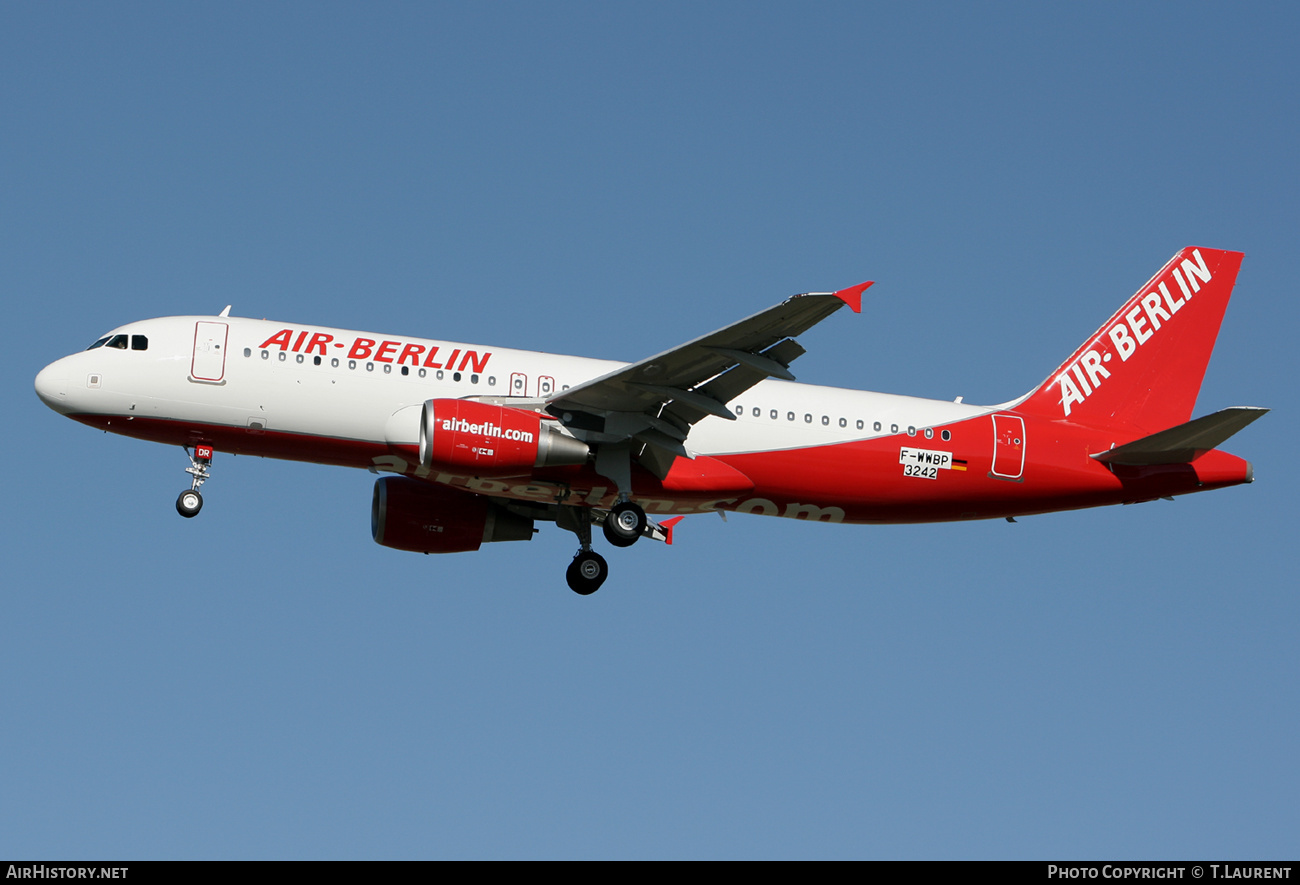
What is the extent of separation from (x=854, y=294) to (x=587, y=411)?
7.43 metres


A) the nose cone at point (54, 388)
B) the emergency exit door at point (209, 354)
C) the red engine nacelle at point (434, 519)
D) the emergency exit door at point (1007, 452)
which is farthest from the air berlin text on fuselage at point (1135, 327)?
the nose cone at point (54, 388)

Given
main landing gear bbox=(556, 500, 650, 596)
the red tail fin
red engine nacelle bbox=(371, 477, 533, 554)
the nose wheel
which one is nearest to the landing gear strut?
main landing gear bbox=(556, 500, 650, 596)

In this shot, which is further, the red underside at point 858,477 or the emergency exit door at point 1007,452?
the emergency exit door at point 1007,452

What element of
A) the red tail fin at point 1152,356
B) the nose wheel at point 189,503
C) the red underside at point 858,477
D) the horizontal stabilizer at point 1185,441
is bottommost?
the nose wheel at point 189,503

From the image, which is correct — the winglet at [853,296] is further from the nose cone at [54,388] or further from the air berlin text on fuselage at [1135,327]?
the nose cone at [54,388]

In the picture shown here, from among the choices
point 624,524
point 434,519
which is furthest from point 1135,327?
point 434,519

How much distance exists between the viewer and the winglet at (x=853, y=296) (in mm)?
24922

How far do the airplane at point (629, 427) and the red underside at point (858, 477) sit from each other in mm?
47

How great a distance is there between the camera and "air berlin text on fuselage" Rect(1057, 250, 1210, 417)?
35.1 m

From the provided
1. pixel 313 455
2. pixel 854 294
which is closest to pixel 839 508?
pixel 854 294

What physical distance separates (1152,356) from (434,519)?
58.1 feet

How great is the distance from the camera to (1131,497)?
3362 centimetres

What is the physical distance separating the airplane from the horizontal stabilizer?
0.05 m
